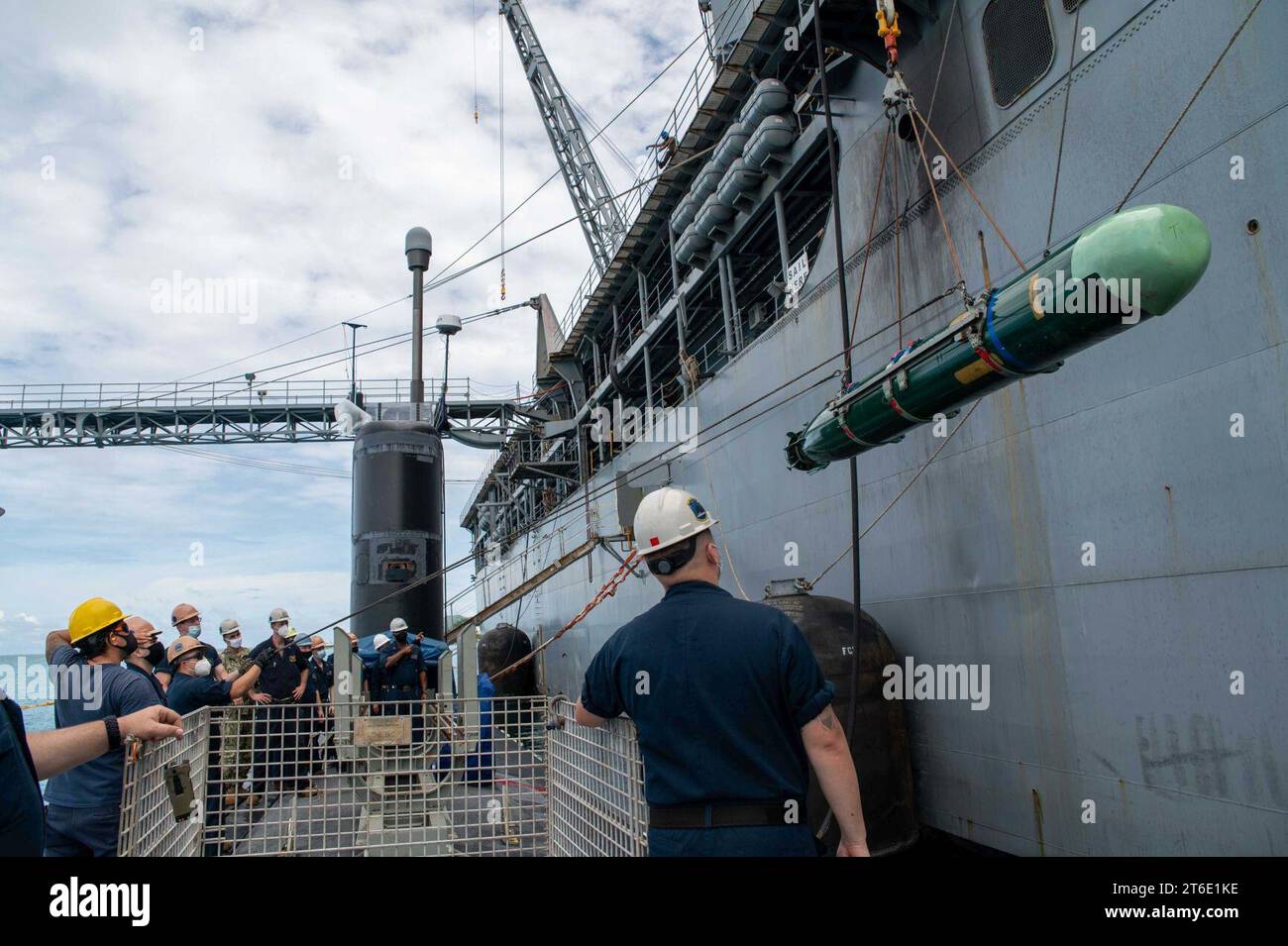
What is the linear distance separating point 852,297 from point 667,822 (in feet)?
20.9

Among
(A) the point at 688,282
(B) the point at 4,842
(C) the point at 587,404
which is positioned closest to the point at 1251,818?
(B) the point at 4,842

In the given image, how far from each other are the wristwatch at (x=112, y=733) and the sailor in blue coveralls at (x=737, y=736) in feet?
5.25

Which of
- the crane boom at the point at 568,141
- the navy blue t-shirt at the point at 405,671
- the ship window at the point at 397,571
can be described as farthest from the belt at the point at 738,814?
the crane boom at the point at 568,141

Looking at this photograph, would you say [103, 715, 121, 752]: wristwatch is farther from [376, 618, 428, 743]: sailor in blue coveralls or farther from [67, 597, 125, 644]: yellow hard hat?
[376, 618, 428, 743]: sailor in blue coveralls

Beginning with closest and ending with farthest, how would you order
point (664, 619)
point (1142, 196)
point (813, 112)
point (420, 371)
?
point (664, 619) < point (1142, 196) < point (813, 112) < point (420, 371)

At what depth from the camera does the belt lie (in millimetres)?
2402

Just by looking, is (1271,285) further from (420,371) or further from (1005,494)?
(420,371)

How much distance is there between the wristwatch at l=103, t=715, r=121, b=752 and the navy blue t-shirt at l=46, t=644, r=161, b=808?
1.13 metres

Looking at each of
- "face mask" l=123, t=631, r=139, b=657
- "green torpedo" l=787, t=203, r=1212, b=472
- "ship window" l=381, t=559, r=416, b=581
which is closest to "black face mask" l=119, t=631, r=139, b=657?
"face mask" l=123, t=631, r=139, b=657

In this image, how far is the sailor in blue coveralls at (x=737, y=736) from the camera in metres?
2.41

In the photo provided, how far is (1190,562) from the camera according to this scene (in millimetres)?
4418

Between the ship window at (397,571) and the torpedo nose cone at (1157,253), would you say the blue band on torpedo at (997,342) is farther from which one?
the ship window at (397,571)

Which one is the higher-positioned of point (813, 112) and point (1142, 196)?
point (813, 112)

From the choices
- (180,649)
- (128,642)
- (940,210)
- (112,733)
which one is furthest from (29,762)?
(940,210)
